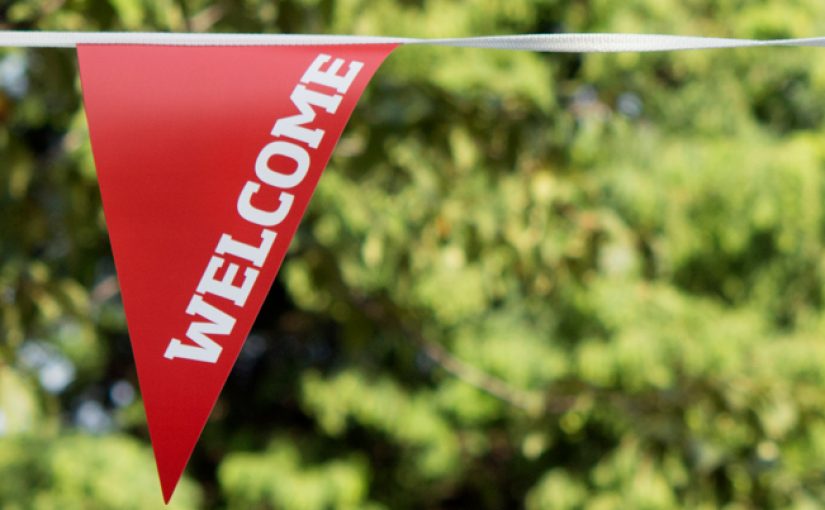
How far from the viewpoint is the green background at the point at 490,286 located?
8.16 feet

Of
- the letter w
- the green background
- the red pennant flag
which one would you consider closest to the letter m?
the red pennant flag

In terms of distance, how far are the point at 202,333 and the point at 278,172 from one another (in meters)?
0.20

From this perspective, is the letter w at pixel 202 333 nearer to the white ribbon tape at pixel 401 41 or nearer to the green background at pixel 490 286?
the white ribbon tape at pixel 401 41

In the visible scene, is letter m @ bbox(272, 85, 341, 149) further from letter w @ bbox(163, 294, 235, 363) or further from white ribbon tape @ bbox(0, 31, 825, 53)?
letter w @ bbox(163, 294, 235, 363)

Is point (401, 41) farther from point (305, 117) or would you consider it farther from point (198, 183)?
point (198, 183)

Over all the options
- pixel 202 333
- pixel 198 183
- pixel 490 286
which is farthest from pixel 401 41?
pixel 490 286

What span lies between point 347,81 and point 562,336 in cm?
281

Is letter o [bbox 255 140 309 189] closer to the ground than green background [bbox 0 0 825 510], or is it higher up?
higher up

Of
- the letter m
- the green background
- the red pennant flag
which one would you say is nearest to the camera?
the red pennant flag

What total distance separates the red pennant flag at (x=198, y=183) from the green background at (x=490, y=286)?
32.7 inches

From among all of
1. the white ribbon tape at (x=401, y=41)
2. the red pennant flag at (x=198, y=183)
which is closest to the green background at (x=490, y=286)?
the white ribbon tape at (x=401, y=41)

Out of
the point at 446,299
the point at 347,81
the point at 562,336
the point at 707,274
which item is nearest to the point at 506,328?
the point at 562,336

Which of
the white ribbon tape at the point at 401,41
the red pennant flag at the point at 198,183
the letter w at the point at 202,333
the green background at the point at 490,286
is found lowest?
the green background at the point at 490,286

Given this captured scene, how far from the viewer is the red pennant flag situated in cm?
121
